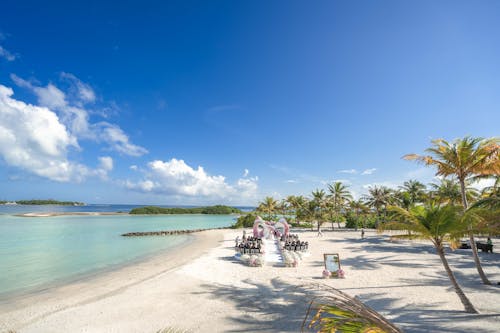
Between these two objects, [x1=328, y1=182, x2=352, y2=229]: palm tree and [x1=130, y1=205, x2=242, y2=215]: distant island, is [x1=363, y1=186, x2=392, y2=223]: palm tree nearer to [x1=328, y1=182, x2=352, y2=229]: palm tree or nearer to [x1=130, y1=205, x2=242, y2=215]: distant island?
[x1=328, y1=182, x2=352, y2=229]: palm tree

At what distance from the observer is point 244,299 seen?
11.2m

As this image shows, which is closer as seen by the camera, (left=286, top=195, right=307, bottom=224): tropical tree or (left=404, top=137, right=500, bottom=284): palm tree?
(left=404, top=137, right=500, bottom=284): palm tree

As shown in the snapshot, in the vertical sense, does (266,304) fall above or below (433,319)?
below

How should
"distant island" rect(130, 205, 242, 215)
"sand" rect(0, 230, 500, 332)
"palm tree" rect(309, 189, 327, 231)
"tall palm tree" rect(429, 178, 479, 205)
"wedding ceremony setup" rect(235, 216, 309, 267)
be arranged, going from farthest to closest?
"distant island" rect(130, 205, 242, 215), "palm tree" rect(309, 189, 327, 231), "tall palm tree" rect(429, 178, 479, 205), "wedding ceremony setup" rect(235, 216, 309, 267), "sand" rect(0, 230, 500, 332)

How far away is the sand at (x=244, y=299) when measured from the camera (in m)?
8.97

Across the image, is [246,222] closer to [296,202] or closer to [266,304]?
[296,202]

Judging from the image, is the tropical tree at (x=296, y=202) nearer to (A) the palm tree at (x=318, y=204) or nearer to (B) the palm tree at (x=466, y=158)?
(A) the palm tree at (x=318, y=204)

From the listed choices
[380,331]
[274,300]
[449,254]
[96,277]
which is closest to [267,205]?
[449,254]

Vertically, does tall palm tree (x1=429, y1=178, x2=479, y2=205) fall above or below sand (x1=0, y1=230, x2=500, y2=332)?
above

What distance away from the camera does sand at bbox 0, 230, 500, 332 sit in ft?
29.4

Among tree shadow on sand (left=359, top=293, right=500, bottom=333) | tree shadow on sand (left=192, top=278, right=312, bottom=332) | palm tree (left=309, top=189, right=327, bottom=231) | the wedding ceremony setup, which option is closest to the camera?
tree shadow on sand (left=359, top=293, right=500, bottom=333)

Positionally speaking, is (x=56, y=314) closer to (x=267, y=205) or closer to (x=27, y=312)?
(x=27, y=312)

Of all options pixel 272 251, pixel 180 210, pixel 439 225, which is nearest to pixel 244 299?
pixel 439 225

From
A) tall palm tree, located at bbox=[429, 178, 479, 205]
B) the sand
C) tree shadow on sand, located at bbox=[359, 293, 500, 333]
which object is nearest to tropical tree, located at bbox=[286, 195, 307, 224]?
tall palm tree, located at bbox=[429, 178, 479, 205]
